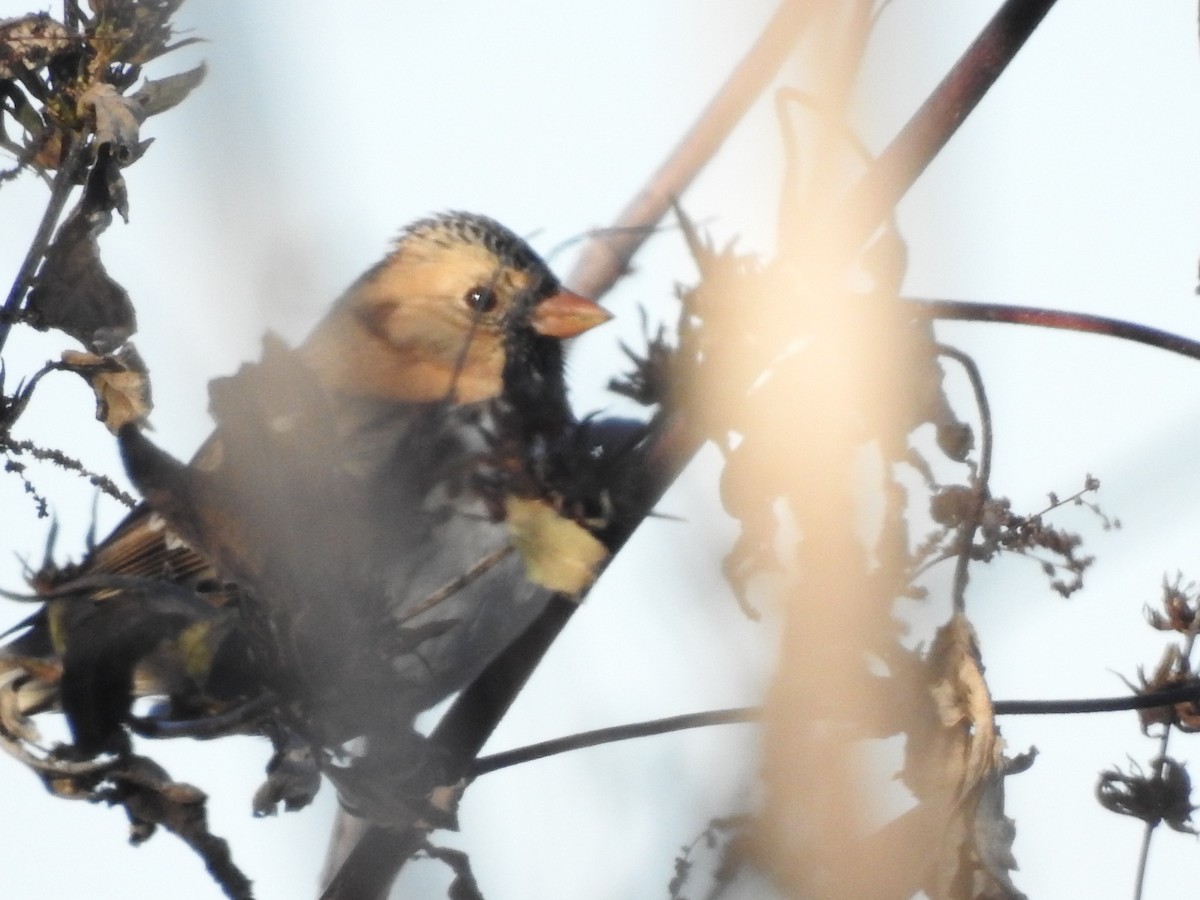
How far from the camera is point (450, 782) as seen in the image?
1911 millimetres

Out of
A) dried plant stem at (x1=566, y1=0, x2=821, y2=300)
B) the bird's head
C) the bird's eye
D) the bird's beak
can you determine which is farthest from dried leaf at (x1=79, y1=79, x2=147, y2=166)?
the bird's eye

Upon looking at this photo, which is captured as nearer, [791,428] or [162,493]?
[791,428]

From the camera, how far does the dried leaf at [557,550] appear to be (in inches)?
62.4

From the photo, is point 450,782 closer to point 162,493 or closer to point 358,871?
point 358,871

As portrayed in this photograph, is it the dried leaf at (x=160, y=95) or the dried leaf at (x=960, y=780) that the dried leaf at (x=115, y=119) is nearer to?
the dried leaf at (x=160, y=95)

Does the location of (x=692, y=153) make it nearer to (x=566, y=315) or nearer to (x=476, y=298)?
(x=566, y=315)

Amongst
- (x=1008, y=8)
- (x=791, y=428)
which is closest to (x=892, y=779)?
(x=791, y=428)

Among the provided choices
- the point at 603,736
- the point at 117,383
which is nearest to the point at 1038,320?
the point at 603,736

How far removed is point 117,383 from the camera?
5.74 ft

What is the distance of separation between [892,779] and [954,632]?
182mm

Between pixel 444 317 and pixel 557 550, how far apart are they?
2.33m

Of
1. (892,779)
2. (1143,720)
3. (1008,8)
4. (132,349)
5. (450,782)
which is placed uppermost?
(1008,8)

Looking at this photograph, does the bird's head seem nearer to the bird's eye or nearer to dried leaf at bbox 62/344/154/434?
the bird's eye

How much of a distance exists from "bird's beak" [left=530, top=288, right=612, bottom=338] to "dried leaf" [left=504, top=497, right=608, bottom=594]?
1650 millimetres
